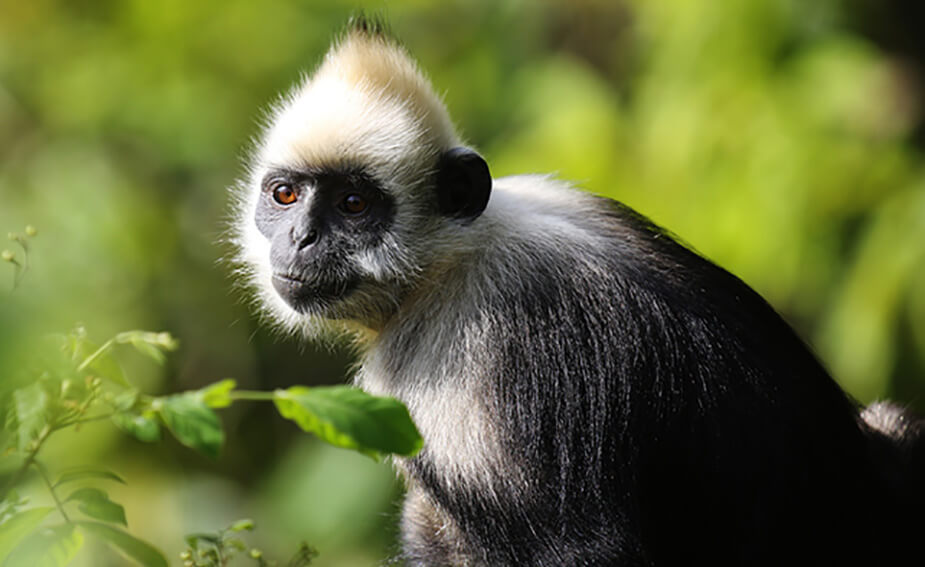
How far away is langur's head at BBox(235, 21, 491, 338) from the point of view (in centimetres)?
422

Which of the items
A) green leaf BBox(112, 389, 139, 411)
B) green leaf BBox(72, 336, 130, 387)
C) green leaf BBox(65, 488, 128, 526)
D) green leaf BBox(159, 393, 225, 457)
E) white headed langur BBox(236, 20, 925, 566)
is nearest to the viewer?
green leaf BBox(159, 393, 225, 457)

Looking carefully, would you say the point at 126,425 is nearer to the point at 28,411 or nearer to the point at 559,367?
A: the point at 28,411

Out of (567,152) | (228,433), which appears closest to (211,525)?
(228,433)

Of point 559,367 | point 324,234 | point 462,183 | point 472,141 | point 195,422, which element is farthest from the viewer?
point 472,141

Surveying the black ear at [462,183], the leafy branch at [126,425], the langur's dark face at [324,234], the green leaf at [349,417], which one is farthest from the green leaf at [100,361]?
the black ear at [462,183]

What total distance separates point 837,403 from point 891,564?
604 millimetres

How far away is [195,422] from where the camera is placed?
6.81 feet

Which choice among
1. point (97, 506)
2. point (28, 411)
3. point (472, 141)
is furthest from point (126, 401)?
point (472, 141)

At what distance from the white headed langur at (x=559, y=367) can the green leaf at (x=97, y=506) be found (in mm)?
1614

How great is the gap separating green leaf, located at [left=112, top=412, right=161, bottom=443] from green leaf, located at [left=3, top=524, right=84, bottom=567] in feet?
0.89

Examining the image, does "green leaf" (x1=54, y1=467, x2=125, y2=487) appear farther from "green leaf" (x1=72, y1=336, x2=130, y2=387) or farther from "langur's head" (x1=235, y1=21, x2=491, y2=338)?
"langur's head" (x1=235, y1=21, x2=491, y2=338)

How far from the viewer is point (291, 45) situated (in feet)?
32.9

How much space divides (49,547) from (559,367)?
2.03 metres

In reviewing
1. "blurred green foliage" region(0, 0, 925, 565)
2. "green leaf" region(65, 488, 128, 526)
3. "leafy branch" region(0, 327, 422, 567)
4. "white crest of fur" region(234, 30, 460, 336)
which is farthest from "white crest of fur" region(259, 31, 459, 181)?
"blurred green foliage" region(0, 0, 925, 565)
